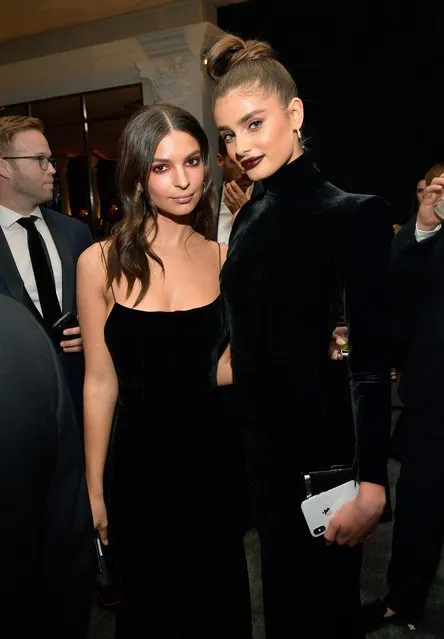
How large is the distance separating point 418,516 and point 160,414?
3.95ft

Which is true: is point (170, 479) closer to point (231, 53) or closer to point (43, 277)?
point (231, 53)

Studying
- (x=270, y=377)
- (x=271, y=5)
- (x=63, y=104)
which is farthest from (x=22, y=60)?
(x=270, y=377)

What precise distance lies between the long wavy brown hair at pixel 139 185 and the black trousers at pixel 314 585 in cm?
73

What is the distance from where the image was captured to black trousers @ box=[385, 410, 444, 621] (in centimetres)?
208

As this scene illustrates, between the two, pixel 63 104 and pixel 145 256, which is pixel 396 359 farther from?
pixel 63 104

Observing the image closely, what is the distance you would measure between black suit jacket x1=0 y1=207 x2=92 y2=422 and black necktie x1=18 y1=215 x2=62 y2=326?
1.6 inches

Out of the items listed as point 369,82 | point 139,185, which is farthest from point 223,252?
point 369,82

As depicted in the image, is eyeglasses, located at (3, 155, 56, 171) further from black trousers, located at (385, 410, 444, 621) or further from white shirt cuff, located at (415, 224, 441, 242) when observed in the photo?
black trousers, located at (385, 410, 444, 621)

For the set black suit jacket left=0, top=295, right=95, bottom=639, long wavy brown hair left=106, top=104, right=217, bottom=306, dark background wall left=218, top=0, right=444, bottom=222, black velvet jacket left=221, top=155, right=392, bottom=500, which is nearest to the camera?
black suit jacket left=0, top=295, right=95, bottom=639

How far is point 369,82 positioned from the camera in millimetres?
5824

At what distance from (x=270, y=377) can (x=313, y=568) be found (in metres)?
0.46

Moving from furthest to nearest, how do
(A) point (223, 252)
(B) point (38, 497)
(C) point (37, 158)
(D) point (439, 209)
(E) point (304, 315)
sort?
(C) point (37, 158) → (D) point (439, 209) → (A) point (223, 252) → (E) point (304, 315) → (B) point (38, 497)

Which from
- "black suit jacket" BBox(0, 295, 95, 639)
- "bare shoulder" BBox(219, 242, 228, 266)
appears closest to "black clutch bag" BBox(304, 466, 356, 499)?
"black suit jacket" BBox(0, 295, 95, 639)

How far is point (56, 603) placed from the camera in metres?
0.73
